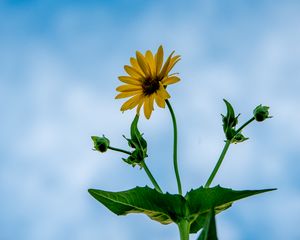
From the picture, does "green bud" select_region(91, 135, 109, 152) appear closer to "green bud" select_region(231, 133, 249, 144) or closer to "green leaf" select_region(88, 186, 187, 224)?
"green leaf" select_region(88, 186, 187, 224)

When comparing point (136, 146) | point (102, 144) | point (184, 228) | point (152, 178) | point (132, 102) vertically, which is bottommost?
point (184, 228)

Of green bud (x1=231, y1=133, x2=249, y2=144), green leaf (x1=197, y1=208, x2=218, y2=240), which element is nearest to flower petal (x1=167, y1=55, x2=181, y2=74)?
green bud (x1=231, y1=133, x2=249, y2=144)

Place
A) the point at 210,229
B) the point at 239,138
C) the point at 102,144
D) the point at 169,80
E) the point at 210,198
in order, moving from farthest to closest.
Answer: the point at 102,144
the point at 239,138
the point at 169,80
the point at 210,198
the point at 210,229

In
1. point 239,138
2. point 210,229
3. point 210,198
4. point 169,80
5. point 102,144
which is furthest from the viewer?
point 102,144

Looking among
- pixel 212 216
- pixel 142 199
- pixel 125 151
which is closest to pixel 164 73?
pixel 125 151

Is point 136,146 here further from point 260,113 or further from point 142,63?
point 260,113

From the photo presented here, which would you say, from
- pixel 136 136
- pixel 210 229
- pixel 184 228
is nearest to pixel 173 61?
pixel 136 136

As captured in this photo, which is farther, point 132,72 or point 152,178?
point 132,72
